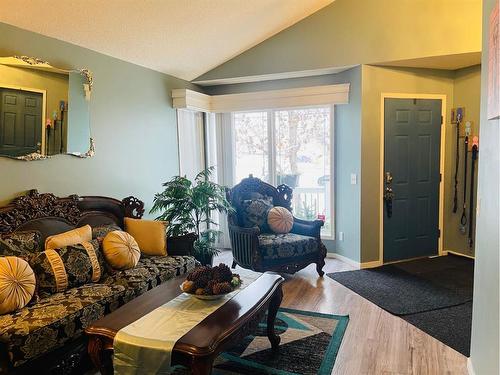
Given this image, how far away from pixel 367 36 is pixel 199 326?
373cm

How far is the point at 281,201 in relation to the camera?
15.2 ft

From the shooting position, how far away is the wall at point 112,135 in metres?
2.96

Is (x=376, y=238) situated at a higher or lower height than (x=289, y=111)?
lower

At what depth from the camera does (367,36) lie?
4.33m

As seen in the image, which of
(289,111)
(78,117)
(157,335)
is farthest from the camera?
(289,111)

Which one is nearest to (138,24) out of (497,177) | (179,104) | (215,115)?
(179,104)

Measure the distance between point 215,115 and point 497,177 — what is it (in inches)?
158

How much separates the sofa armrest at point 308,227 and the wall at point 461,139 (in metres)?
1.92

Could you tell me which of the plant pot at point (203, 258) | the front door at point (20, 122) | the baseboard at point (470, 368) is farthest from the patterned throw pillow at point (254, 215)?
the baseboard at point (470, 368)

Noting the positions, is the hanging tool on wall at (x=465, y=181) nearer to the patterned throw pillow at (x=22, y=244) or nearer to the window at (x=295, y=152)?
the window at (x=295, y=152)

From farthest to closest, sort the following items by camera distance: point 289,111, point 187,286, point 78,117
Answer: point 289,111 < point 78,117 < point 187,286

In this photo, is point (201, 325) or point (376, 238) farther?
point (376, 238)

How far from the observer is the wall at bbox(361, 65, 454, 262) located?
443 cm

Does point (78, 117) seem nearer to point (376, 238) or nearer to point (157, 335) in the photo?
point (157, 335)
